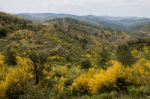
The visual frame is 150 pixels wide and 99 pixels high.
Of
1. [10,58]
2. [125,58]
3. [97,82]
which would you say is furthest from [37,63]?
[10,58]

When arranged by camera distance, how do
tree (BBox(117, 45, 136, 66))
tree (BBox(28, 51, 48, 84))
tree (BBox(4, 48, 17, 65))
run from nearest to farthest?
tree (BBox(28, 51, 48, 84)), tree (BBox(117, 45, 136, 66)), tree (BBox(4, 48, 17, 65))

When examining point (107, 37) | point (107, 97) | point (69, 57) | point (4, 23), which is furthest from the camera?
point (107, 37)

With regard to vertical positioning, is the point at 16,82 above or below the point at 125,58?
above

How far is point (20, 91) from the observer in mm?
27469

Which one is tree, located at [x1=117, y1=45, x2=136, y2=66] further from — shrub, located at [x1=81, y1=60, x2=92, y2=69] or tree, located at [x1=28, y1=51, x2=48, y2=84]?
tree, located at [x1=28, y1=51, x2=48, y2=84]

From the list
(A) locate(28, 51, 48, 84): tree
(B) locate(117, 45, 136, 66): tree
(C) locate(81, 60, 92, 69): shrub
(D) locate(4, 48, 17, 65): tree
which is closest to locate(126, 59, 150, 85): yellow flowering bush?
(A) locate(28, 51, 48, 84): tree

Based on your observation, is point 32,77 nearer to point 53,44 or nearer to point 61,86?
point 61,86

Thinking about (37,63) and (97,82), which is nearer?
(37,63)

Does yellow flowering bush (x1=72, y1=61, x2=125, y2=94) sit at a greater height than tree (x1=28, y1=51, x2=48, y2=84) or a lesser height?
lesser

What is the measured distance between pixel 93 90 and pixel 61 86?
3764mm

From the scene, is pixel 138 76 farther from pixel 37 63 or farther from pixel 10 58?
pixel 10 58

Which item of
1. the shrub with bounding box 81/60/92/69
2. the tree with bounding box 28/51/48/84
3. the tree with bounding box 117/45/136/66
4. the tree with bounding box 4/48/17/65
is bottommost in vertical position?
the shrub with bounding box 81/60/92/69

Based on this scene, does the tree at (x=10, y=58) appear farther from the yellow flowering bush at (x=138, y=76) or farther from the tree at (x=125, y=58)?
the yellow flowering bush at (x=138, y=76)

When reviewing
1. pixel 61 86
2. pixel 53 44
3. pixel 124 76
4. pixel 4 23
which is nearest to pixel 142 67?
pixel 124 76
